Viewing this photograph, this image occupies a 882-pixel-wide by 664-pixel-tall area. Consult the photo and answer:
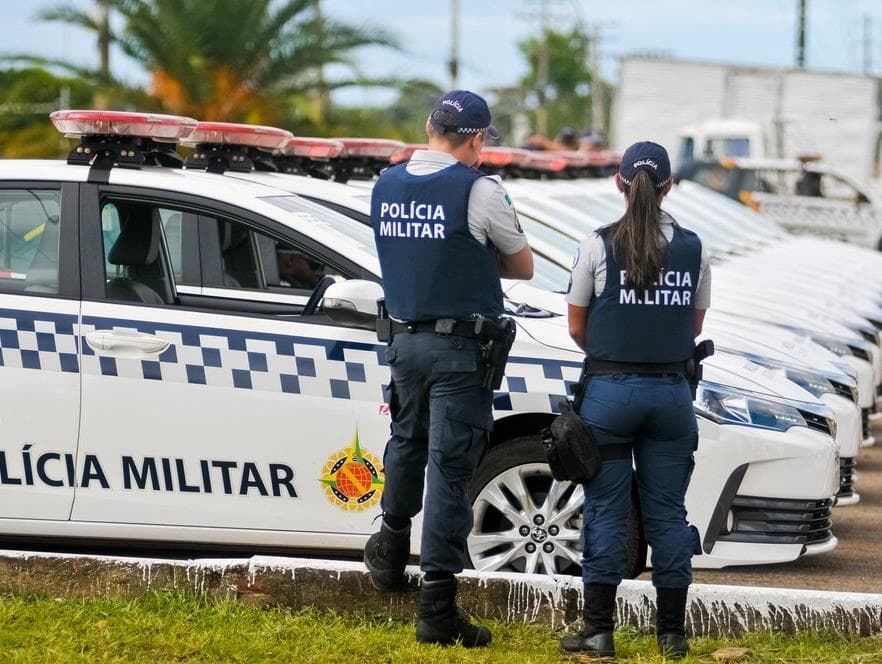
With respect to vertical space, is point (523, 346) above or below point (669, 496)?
above

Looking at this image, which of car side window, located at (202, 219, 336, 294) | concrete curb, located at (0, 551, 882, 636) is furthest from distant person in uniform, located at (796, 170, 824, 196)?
concrete curb, located at (0, 551, 882, 636)

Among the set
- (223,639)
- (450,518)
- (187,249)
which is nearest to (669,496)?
(450,518)

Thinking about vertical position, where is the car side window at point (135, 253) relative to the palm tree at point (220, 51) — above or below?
below

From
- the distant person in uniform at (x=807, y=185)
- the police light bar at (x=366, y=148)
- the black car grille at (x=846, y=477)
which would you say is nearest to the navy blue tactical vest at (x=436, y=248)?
the black car grille at (x=846, y=477)

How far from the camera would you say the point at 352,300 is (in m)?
5.04

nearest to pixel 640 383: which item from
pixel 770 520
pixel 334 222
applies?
pixel 770 520

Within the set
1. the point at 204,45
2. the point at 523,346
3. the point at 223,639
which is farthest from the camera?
the point at 204,45

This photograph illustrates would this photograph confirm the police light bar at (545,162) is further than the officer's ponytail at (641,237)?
Yes

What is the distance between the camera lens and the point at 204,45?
1914cm

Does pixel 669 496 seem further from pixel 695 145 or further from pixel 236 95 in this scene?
pixel 695 145

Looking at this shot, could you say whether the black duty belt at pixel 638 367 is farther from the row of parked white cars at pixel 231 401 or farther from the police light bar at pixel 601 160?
the police light bar at pixel 601 160

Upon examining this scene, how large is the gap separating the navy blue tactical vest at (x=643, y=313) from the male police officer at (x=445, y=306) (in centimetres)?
28

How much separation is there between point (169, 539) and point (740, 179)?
20471 millimetres

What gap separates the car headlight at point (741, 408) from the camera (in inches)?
213
